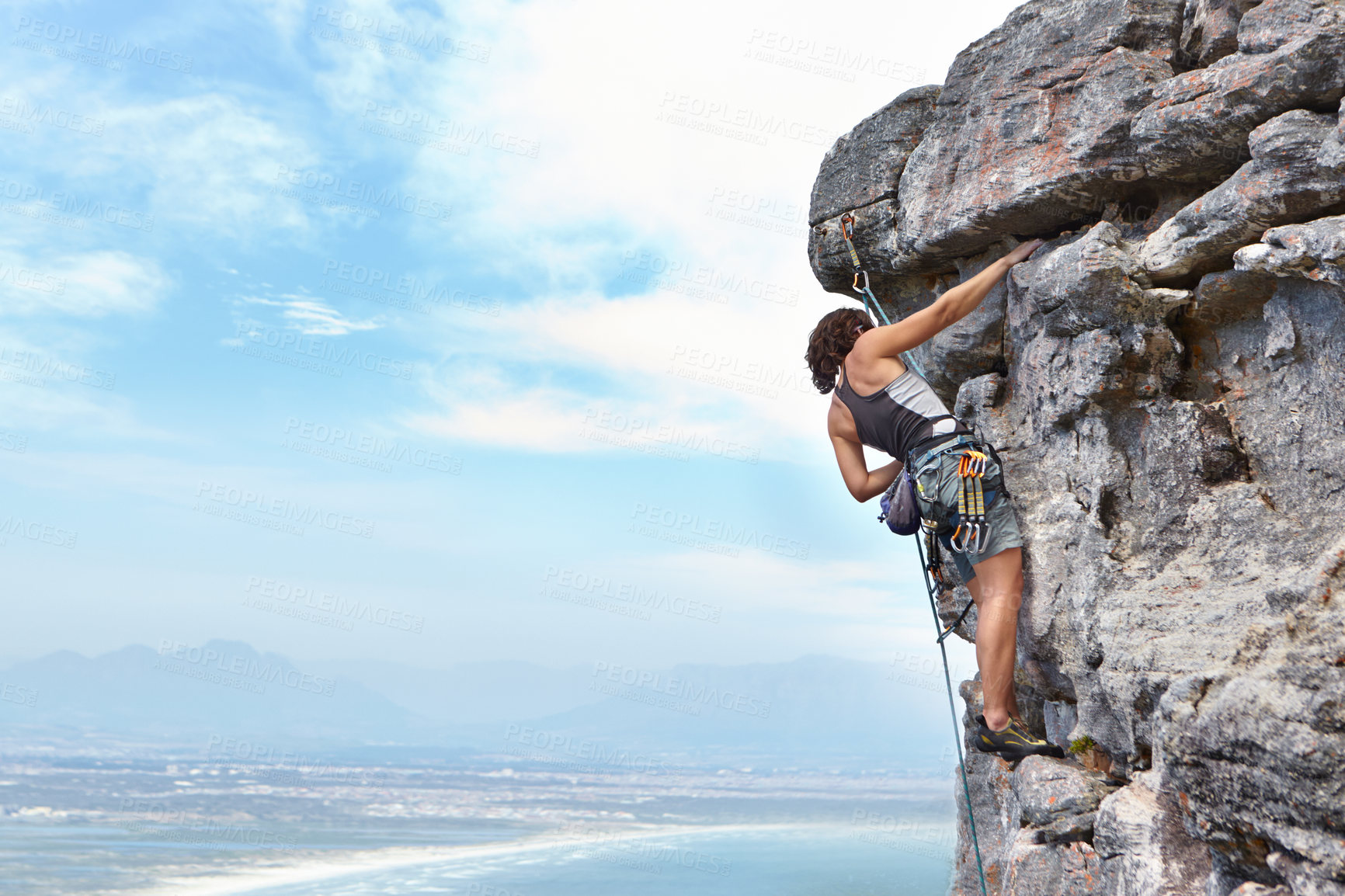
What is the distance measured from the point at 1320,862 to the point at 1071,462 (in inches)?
119

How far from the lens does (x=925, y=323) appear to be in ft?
20.1

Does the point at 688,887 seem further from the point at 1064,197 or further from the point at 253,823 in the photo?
the point at 1064,197

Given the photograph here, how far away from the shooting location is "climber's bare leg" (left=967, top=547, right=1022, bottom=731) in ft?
20.0

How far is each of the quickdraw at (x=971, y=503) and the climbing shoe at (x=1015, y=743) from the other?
133 centimetres

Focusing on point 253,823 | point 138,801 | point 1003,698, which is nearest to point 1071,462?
point 1003,698

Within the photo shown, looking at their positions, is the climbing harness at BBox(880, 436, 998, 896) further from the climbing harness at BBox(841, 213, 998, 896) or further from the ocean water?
the ocean water

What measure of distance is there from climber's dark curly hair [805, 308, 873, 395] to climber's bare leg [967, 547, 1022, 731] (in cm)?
186

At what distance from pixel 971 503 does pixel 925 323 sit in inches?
51.9

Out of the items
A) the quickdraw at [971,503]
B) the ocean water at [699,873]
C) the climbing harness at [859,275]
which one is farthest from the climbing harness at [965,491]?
the ocean water at [699,873]

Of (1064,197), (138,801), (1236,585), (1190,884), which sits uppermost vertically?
(1064,197)

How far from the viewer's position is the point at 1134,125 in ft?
19.2

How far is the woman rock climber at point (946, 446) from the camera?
6.05m

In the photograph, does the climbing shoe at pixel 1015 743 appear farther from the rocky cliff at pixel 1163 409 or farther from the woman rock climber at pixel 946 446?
the rocky cliff at pixel 1163 409

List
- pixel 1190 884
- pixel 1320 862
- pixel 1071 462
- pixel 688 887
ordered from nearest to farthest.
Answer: pixel 1320 862 < pixel 1190 884 < pixel 1071 462 < pixel 688 887
